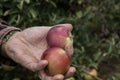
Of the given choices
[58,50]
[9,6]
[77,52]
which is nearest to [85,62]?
[77,52]

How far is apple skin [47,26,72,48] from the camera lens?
6.88 feet

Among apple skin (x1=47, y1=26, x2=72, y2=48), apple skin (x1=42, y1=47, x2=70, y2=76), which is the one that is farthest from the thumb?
→ apple skin (x1=47, y1=26, x2=72, y2=48)

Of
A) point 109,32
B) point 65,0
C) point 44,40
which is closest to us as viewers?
point 44,40

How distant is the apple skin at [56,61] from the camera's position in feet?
6.52

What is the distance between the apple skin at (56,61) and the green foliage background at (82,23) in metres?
0.63

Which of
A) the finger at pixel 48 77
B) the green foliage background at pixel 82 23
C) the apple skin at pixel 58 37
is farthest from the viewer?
the green foliage background at pixel 82 23

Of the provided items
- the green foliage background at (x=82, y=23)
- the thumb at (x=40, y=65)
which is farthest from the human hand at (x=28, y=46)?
the green foliage background at (x=82, y=23)

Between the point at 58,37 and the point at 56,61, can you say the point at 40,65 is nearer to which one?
the point at 56,61

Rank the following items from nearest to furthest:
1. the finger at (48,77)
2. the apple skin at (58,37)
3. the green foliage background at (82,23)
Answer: the finger at (48,77), the apple skin at (58,37), the green foliage background at (82,23)

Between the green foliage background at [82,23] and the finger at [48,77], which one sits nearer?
the finger at [48,77]

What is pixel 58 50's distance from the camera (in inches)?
79.7

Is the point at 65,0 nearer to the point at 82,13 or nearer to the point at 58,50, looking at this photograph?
the point at 82,13

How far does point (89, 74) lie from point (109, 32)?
799mm

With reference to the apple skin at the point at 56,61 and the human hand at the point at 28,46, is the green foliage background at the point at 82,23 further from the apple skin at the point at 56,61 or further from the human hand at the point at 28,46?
the apple skin at the point at 56,61
